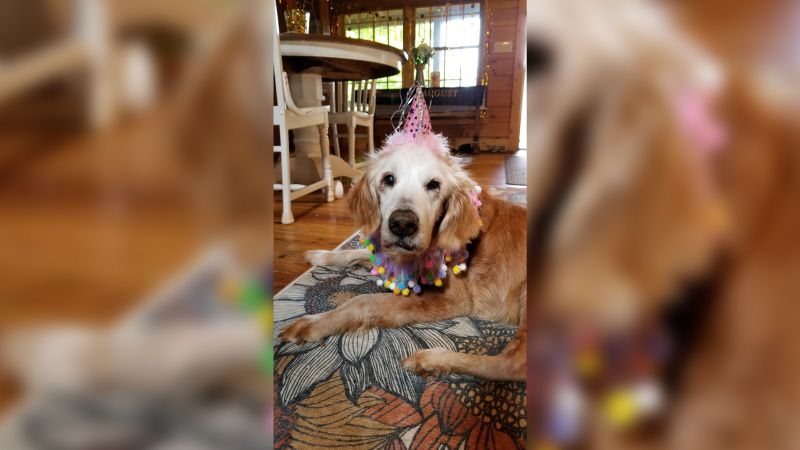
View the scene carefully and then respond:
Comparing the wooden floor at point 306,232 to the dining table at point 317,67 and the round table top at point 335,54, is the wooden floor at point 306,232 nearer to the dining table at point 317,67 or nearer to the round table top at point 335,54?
the dining table at point 317,67

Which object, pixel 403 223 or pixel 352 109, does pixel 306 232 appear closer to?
pixel 403 223

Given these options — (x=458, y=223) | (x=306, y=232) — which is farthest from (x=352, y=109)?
(x=458, y=223)

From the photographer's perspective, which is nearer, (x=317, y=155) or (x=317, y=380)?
(x=317, y=380)

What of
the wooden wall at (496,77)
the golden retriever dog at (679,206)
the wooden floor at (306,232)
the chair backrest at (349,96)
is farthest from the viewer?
the wooden wall at (496,77)

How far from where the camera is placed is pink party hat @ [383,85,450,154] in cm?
146

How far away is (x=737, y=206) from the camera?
0.19 metres

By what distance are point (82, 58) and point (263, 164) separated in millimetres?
107

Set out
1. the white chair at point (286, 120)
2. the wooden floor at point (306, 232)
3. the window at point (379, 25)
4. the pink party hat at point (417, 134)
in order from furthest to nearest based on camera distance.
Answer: the window at point (379, 25) → the white chair at point (286, 120) → the wooden floor at point (306, 232) → the pink party hat at point (417, 134)

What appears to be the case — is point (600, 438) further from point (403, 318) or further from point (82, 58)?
point (403, 318)

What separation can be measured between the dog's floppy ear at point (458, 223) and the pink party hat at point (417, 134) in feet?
0.66

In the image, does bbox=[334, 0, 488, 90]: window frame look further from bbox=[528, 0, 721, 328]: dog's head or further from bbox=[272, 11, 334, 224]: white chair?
bbox=[528, 0, 721, 328]: dog's head

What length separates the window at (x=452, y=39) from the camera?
685 centimetres

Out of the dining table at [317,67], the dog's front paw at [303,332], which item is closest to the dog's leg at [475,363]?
the dog's front paw at [303,332]

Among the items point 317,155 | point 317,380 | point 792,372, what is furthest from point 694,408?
point 317,155
